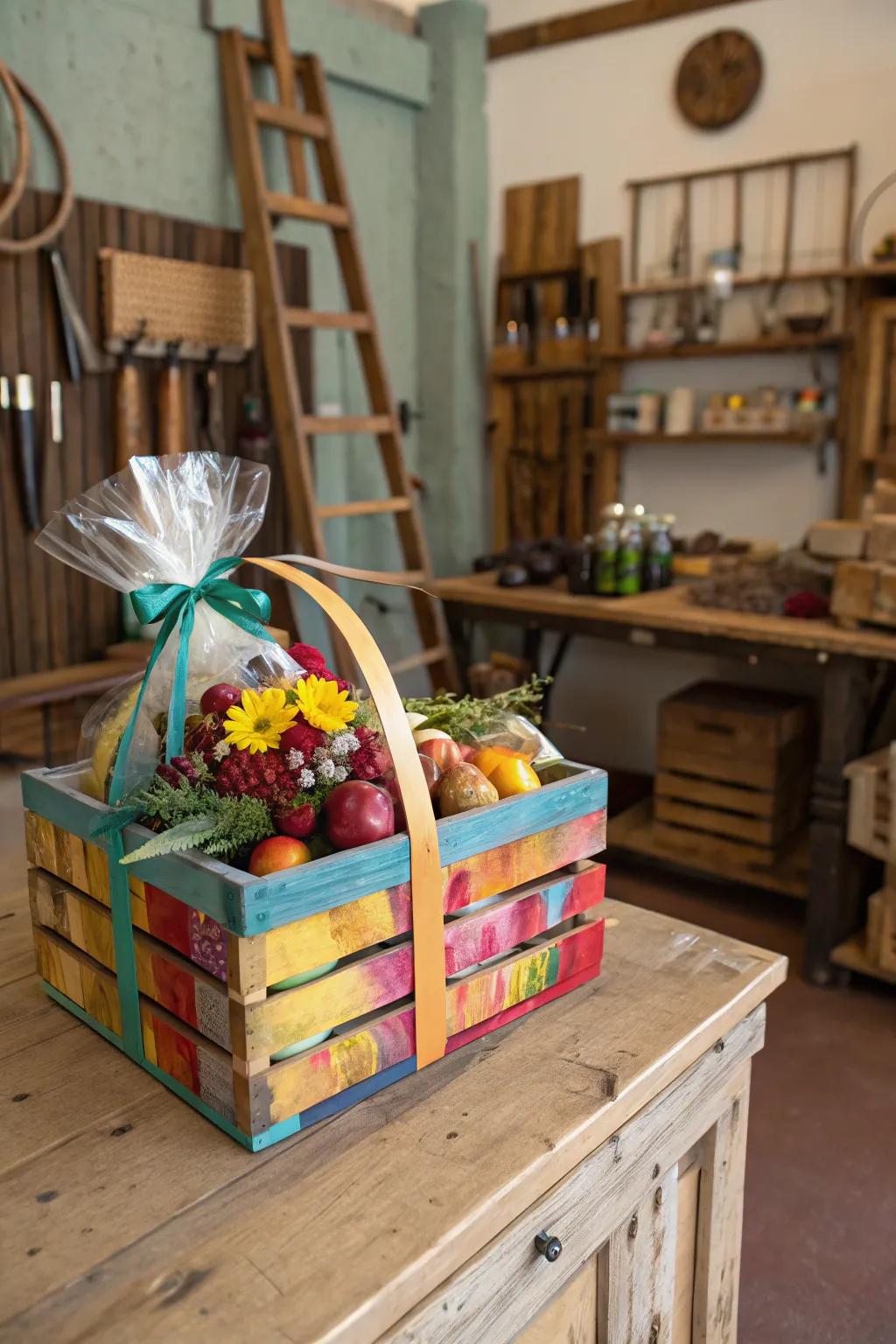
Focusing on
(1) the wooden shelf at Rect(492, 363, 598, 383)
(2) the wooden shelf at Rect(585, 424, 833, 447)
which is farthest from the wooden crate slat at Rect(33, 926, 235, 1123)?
(1) the wooden shelf at Rect(492, 363, 598, 383)

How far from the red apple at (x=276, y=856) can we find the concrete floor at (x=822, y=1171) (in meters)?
1.35

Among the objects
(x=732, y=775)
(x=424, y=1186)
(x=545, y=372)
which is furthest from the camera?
(x=545, y=372)

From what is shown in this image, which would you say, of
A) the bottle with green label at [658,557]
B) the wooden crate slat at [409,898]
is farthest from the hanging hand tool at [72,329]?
the wooden crate slat at [409,898]

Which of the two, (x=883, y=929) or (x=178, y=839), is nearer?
(x=178, y=839)

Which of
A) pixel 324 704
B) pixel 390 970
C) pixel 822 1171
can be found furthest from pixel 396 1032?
pixel 822 1171

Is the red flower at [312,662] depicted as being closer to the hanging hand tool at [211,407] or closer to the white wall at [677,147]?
the hanging hand tool at [211,407]

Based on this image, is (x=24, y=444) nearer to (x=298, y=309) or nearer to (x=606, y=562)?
(x=298, y=309)

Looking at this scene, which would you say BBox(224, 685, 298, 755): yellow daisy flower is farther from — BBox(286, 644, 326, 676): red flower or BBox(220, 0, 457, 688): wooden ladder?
BBox(220, 0, 457, 688): wooden ladder

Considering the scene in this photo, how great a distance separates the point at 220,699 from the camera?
1035mm

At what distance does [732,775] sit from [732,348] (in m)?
1.53

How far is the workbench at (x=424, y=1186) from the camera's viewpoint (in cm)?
77

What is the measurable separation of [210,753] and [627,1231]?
598 millimetres

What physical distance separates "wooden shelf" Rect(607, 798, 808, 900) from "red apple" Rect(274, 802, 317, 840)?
8.40 feet

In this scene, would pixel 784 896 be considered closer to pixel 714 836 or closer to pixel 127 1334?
pixel 714 836
